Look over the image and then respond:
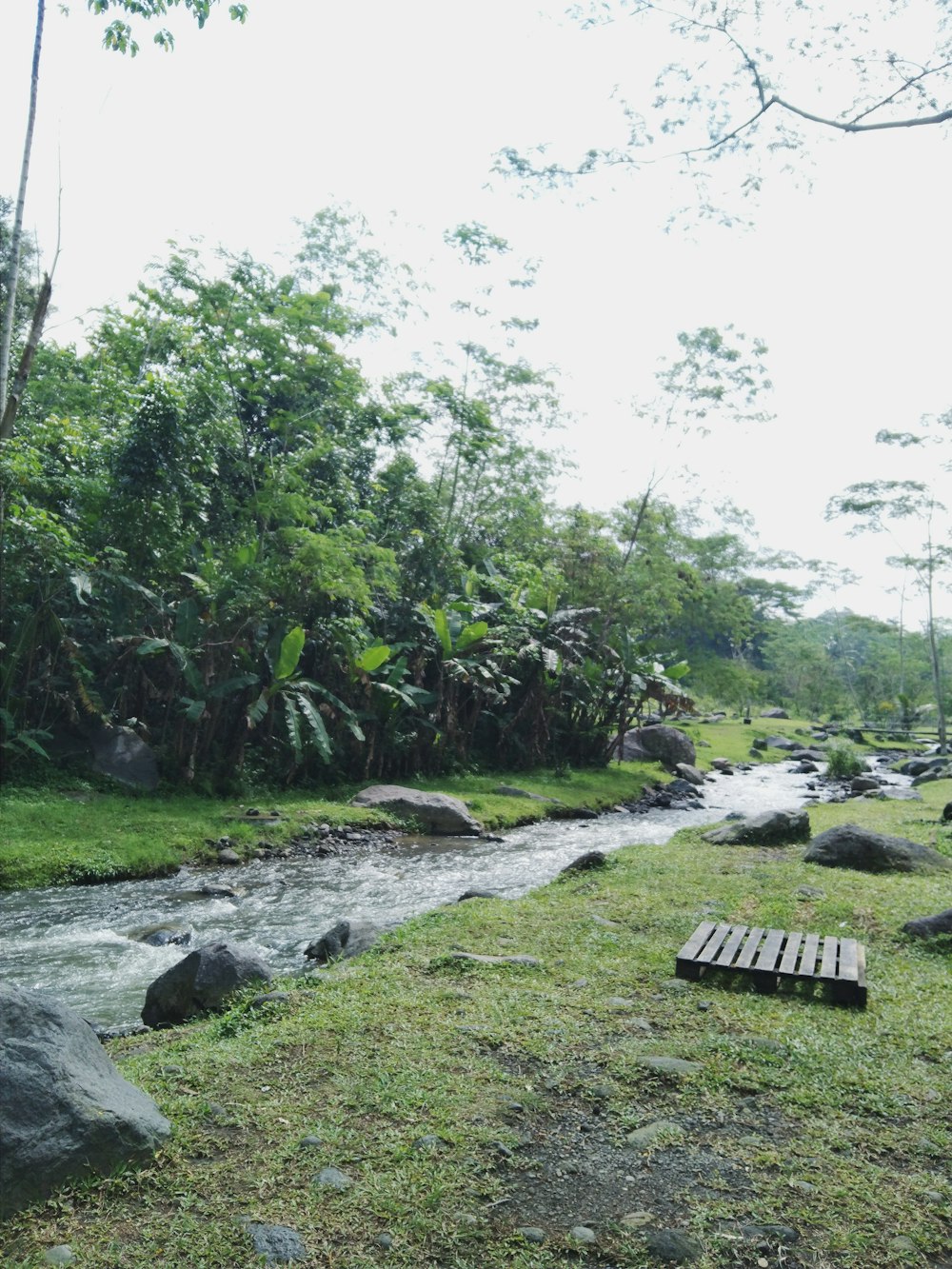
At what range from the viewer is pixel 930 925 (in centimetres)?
834

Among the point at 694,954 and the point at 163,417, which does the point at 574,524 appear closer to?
the point at 163,417

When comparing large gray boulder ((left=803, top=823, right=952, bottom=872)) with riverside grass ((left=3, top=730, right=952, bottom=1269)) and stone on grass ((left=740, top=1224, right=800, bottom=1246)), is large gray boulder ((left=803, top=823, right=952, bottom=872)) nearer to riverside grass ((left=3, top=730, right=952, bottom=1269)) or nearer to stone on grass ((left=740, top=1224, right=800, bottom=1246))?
riverside grass ((left=3, top=730, right=952, bottom=1269))

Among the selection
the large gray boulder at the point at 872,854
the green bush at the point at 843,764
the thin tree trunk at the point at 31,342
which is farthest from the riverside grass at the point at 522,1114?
the green bush at the point at 843,764

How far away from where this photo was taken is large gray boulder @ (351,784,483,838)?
17.3 meters

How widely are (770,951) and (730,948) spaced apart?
314 mm

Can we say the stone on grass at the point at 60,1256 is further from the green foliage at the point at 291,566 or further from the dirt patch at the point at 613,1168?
the green foliage at the point at 291,566

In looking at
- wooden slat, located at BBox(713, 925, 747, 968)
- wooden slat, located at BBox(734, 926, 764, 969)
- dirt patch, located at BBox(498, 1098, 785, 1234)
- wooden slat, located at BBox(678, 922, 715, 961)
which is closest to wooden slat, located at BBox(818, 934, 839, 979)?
wooden slat, located at BBox(734, 926, 764, 969)

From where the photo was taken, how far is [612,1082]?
5.19 metres

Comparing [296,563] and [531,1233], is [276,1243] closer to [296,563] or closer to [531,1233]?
[531,1233]

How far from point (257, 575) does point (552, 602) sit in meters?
10.4

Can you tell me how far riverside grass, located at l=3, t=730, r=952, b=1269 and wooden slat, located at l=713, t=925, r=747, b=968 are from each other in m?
0.20

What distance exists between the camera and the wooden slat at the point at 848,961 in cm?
657

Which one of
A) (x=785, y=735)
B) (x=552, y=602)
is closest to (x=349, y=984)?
(x=552, y=602)

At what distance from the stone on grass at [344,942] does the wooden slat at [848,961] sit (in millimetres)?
3994
